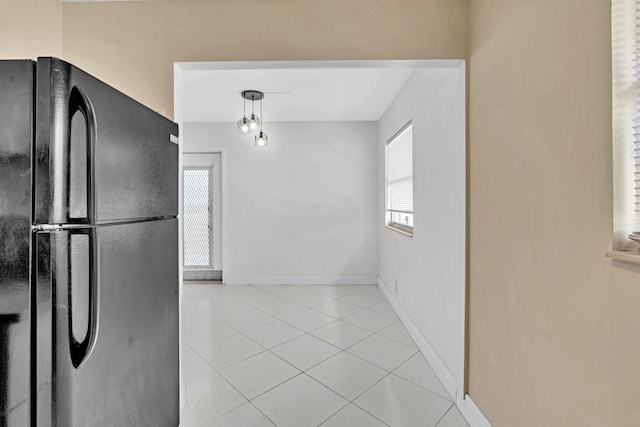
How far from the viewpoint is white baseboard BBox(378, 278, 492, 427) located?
1.64 meters

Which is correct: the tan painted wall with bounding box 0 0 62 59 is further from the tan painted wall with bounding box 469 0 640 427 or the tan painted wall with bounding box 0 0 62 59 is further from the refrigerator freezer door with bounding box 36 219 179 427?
the tan painted wall with bounding box 469 0 640 427

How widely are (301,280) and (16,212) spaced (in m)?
4.04

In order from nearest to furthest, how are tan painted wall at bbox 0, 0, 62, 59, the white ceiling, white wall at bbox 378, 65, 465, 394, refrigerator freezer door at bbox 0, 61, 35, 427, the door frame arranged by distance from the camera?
refrigerator freezer door at bbox 0, 61, 35, 427
tan painted wall at bbox 0, 0, 62, 59
white wall at bbox 378, 65, 465, 394
the white ceiling
the door frame

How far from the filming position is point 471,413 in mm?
1688

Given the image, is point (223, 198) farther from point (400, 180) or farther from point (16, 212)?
point (16, 212)

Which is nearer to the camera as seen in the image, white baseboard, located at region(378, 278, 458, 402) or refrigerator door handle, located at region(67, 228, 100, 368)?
refrigerator door handle, located at region(67, 228, 100, 368)

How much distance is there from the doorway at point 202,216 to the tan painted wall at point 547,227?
389cm

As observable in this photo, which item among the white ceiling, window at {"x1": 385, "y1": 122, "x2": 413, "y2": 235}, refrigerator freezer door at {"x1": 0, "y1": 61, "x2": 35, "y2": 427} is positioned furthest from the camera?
window at {"x1": 385, "y1": 122, "x2": 413, "y2": 235}

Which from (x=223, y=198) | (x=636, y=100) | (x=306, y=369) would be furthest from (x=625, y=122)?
(x=223, y=198)

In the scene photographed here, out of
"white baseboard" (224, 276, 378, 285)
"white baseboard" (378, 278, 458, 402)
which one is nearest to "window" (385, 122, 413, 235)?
"white baseboard" (378, 278, 458, 402)

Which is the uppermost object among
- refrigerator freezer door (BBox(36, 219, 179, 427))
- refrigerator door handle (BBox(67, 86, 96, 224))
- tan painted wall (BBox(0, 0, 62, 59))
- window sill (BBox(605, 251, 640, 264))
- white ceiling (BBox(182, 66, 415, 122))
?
white ceiling (BBox(182, 66, 415, 122))

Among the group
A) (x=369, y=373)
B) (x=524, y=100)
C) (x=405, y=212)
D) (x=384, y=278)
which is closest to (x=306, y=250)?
(x=384, y=278)

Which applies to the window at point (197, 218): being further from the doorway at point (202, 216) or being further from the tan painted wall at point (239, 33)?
the tan painted wall at point (239, 33)

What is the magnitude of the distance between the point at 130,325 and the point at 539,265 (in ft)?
5.08
